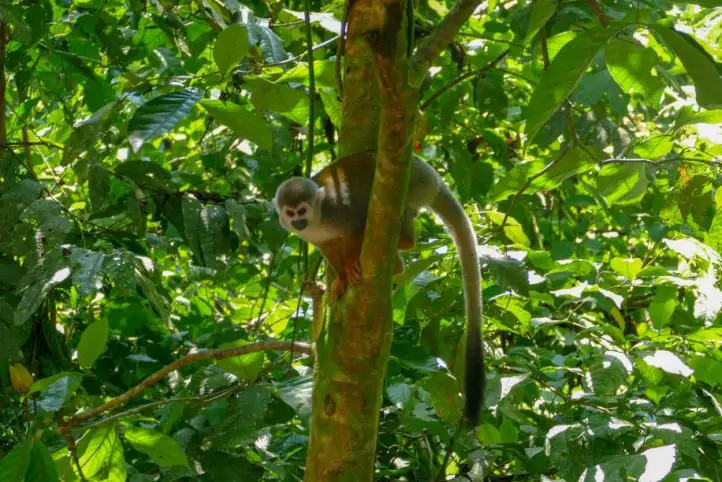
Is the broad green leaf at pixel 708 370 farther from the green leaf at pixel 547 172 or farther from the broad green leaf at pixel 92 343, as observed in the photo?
the broad green leaf at pixel 92 343

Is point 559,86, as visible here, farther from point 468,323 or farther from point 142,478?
point 142,478

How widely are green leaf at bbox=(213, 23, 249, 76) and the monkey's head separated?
1.08 meters

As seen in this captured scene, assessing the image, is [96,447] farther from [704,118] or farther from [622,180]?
[704,118]

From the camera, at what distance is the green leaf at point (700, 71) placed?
130 centimetres

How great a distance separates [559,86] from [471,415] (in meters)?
1.30

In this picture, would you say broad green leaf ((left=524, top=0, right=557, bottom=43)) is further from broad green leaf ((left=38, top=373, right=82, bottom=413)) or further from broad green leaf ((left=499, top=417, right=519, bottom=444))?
broad green leaf ((left=499, top=417, right=519, bottom=444))

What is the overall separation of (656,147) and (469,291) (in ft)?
2.73

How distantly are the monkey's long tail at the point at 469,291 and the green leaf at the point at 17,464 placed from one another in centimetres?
130

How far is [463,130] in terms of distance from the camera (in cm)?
457

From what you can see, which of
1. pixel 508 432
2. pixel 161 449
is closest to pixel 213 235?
→ pixel 161 449

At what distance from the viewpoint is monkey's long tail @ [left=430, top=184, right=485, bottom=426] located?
2.52m

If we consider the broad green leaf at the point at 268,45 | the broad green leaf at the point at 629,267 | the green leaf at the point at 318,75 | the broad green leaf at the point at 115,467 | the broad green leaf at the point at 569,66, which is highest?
the broad green leaf at the point at 268,45

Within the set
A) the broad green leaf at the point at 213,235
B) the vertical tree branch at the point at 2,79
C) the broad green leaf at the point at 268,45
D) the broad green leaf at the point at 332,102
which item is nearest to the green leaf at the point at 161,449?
the broad green leaf at the point at 213,235

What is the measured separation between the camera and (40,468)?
5.56ft
